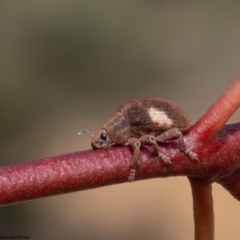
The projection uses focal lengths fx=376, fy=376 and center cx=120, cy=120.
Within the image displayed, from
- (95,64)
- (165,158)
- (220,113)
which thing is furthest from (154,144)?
(95,64)

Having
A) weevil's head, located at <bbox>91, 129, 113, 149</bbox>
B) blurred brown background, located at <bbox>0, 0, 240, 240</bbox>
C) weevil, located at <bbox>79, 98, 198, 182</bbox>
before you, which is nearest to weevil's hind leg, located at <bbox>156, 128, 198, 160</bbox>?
weevil, located at <bbox>79, 98, 198, 182</bbox>

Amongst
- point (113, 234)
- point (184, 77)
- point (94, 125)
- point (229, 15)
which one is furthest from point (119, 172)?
point (229, 15)

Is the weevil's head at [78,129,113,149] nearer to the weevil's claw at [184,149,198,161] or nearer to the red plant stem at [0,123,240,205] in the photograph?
the red plant stem at [0,123,240,205]

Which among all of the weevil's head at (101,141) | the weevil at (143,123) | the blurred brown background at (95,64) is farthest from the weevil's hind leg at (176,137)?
the blurred brown background at (95,64)

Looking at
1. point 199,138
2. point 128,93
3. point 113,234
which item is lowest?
point 199,138

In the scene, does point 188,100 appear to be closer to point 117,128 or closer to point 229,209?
point 229,209

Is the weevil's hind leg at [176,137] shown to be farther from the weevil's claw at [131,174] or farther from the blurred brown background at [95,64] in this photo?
the blurred brown background at [95,64]
